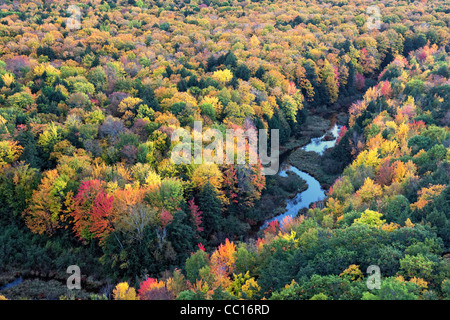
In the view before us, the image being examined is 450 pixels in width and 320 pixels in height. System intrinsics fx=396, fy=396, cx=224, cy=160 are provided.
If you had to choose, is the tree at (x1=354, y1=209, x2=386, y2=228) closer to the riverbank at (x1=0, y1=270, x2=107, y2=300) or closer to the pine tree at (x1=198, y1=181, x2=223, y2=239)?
the pine tree at (x1=198, y1=181, x2=223, y2=239)

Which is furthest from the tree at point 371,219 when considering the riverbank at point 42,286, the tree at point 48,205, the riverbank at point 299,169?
the tree at point 48,205

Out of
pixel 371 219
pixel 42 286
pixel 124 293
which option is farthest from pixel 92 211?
pixel 371 219

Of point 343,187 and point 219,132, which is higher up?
point 219,132

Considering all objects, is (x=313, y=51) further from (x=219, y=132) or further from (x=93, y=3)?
(x=93, y=3)

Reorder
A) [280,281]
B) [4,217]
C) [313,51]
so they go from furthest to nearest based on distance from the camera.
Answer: [313,51] < [4,217] < [280,281]

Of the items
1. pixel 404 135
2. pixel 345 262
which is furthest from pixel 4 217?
pixel 404 135

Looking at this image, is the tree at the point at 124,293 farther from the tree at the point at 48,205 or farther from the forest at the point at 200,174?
the tree at the point at 48,205
